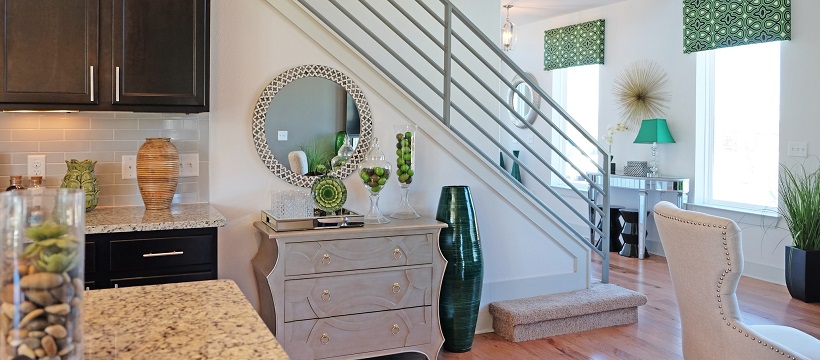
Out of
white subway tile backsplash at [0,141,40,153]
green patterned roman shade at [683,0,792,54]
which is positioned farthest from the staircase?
green patterned roman shade at [683,0,792,54]

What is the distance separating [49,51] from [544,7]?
5.94 m

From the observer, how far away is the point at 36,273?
82cm

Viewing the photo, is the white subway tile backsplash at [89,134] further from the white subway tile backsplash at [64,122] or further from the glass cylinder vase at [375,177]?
the glass cylinder vase at [375,177]

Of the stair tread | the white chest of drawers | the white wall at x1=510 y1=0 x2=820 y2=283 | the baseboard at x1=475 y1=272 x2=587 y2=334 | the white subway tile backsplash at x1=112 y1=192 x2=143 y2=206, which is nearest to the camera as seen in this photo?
the white chest of drawers

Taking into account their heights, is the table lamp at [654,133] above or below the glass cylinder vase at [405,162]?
above

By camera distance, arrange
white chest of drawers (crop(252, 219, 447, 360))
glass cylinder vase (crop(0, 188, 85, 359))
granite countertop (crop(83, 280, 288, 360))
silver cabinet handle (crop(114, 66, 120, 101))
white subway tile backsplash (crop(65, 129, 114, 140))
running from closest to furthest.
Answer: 1. glass cylinder vase (crop(0, 188, 85, 359))
2. granite countertop (crop(83, 280, 288, 360))
3. silver cabinet handle (crop(114, 66, 120, 101))
4. white chest of drawers (crop(252, 219, 447, 360))
5. white subway tile backsplash (crop(65, 129, 114, 140))

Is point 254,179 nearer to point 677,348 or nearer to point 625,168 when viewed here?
point 677,348

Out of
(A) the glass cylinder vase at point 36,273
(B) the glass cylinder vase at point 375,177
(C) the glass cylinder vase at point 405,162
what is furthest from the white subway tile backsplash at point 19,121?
(A) the glass cylinder vase at point 36,273

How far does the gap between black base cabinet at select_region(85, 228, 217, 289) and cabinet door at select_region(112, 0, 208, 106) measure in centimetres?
65

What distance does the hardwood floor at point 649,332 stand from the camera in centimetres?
370

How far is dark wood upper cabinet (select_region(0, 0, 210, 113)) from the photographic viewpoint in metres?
2.85

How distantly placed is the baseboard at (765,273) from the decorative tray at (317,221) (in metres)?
3.78

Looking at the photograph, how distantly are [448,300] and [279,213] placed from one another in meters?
1.05

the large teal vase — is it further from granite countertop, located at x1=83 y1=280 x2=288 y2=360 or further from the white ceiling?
the white ceiling
